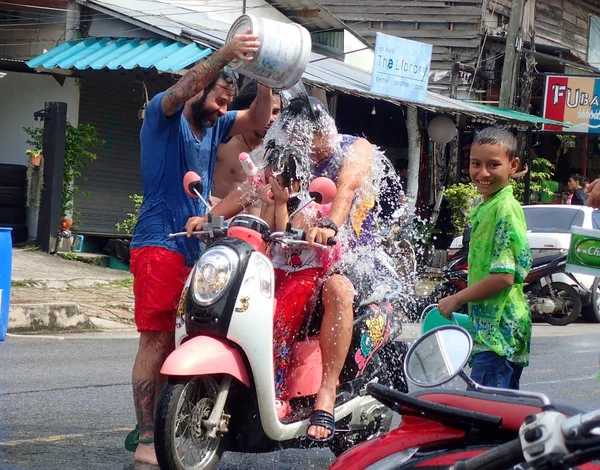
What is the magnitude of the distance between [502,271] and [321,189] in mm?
920

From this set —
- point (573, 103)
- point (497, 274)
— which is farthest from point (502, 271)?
point (573, 103)

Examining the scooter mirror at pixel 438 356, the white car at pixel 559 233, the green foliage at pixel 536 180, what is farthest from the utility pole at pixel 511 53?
the scooter mirror at pixel 438 356

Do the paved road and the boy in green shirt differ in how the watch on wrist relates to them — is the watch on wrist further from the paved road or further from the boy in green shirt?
the paved road

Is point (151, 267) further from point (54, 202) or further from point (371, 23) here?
point (371, 23)

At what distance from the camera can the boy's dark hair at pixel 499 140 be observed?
14.7ft

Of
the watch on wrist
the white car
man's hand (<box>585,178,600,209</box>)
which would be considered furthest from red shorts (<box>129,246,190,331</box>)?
the white car

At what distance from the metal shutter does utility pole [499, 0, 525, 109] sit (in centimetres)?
651

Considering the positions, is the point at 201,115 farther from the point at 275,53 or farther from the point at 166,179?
the point at 275,53

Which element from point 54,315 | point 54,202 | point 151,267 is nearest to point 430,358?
point 151,267

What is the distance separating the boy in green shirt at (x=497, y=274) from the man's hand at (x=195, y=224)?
1.27m

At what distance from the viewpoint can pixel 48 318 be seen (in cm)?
1060

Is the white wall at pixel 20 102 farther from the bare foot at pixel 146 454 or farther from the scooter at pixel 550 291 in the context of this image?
the bare foot at pixel 146 454

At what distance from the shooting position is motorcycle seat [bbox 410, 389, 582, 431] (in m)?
2.40

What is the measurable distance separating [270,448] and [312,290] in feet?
2.51
